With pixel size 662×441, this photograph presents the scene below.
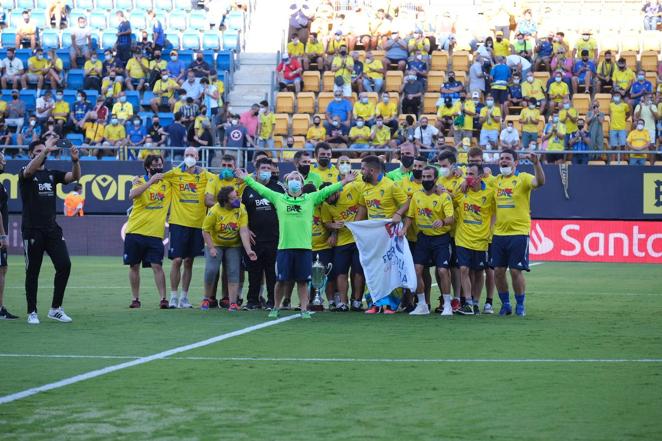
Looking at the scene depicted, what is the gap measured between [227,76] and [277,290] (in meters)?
20.4

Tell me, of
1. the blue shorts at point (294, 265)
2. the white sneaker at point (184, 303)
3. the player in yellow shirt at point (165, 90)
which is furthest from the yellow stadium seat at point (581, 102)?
the blue shorts at point (294, 265)

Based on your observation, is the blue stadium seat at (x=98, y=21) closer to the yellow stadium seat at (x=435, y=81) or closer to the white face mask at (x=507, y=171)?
the yellow stadium seat at (x=435, y=81)

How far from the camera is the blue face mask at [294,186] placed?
1448 centimetres

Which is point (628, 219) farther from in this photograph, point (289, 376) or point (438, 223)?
point (289, 376)

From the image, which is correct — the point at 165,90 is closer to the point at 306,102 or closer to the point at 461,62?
the point at 306,102

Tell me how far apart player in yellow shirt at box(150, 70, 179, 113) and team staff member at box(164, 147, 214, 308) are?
16510mm

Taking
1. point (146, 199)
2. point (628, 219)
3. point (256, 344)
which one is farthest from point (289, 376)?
point (628, 219)

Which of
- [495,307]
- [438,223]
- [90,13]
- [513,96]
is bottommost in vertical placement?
[495,307]

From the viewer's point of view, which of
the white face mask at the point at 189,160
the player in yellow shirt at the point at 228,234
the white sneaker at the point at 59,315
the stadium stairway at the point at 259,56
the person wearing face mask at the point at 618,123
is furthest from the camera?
the stadium stairway at the point at 259,56

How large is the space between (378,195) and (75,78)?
20.7 meters

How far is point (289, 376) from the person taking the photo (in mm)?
9695

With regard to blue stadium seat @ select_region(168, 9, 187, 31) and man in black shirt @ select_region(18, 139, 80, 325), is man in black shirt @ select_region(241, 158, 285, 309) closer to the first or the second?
man in black shirt @ select_region(18, 139, 80, 325)

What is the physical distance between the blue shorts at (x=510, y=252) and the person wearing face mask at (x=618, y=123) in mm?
15708

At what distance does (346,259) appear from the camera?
15695 millimetres
